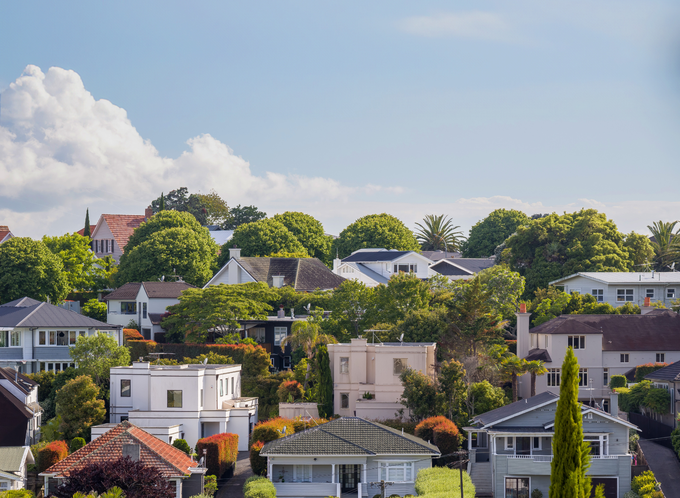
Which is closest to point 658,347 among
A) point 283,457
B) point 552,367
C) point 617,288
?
point 552,367

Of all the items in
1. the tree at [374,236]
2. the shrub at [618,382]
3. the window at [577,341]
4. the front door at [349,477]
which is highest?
the tree at [374,236]

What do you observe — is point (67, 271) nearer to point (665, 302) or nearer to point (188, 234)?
point (188, 234)

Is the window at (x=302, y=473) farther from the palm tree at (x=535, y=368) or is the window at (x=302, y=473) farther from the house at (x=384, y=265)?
the house at (x=384, y=265)

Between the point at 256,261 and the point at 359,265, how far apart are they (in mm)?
17120

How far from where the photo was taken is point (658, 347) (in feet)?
195

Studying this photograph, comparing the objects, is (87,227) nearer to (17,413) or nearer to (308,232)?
(308,232)

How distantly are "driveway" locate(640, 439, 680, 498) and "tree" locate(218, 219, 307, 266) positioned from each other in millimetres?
58846

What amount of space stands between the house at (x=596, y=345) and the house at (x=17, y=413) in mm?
32448

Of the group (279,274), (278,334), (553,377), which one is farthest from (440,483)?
(279,274)

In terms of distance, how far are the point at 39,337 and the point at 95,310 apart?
17419 millimetres

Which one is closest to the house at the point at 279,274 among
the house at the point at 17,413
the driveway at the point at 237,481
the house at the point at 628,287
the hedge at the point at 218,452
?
the house at the point at 628,287

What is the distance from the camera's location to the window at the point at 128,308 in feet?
249

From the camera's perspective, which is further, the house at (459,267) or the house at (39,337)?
the house at (459,267)

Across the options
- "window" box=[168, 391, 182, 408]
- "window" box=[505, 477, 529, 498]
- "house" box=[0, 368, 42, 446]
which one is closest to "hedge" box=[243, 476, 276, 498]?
"window" box=[168, 391, 182, 408]
